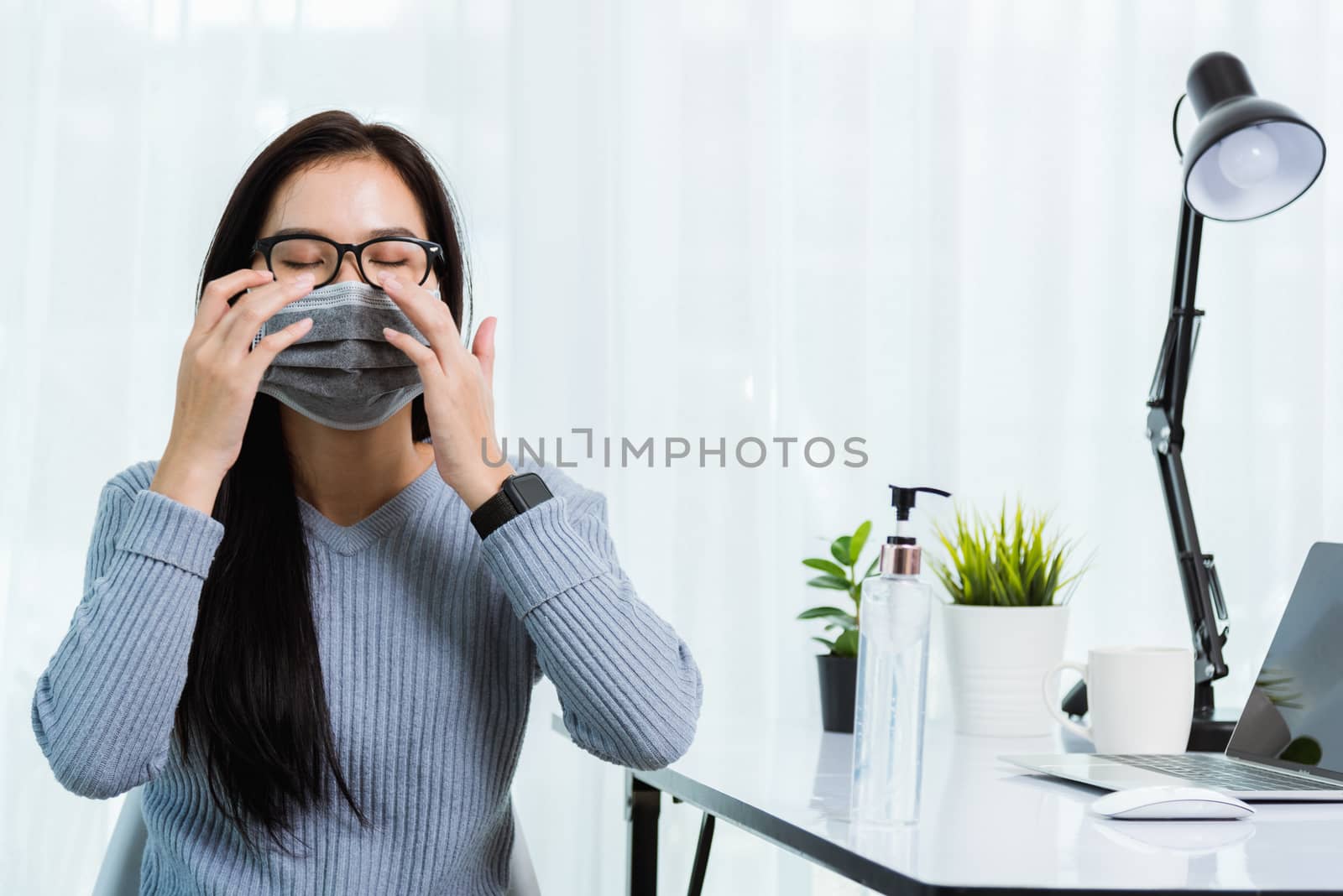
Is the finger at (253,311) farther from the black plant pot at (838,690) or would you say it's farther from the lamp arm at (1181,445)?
the lamp arm at (1181,445)

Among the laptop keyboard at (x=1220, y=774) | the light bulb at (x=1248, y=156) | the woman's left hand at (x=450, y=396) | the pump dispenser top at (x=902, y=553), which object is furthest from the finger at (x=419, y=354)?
the light bulb at (x=1248, y=156)

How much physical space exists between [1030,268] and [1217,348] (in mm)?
328

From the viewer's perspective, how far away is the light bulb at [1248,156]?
121cm

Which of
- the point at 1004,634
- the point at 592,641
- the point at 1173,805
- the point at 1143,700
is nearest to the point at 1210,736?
the point at 1143,700

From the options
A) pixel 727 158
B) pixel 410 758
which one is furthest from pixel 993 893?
pixel 727 158

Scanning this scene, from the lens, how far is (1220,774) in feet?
3.32

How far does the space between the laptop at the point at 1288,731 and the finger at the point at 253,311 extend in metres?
0.73

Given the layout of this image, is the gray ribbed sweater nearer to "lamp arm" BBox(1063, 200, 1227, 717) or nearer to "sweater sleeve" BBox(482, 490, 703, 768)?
"sweater sleeve" BBox(482, 490, 703, 768)

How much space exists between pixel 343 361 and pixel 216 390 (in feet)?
0.33

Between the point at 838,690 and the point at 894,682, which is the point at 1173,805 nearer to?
the point at 894,682

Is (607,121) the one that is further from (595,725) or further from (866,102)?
(595,725)

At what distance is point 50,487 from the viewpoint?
65.6 inches

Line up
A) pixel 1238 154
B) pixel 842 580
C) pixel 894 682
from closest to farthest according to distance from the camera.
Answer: pixel 894 682
pixel 1238 154
pixel 842 580

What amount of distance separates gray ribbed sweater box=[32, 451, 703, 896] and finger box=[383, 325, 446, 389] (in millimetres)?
141
